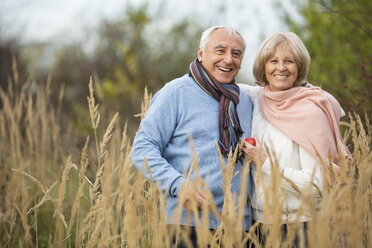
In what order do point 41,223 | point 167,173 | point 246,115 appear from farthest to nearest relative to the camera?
point 41,223, point 246,115, point 167,173

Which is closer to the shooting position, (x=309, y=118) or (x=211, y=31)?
(x=309, y=118)

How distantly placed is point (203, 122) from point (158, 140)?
0.29 meters

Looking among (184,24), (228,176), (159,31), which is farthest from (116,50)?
(228,176)

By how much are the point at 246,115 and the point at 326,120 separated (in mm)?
497

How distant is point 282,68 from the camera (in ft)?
7.49

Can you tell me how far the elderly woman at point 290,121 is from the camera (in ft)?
6.66

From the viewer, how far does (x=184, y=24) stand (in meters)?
9.05

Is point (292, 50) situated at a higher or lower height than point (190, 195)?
higher

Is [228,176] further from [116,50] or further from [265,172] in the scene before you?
[116,50]

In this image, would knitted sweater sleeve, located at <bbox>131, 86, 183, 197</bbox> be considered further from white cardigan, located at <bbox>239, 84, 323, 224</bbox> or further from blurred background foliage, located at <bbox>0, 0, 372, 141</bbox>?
blurred background foliage, located at <bbox>0, 0, 372, 141</bbox>

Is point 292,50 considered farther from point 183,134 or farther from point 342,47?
point 342,47

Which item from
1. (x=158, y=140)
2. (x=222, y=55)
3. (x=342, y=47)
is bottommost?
(x=158, y=140)

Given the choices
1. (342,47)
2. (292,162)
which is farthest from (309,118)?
(342,47)

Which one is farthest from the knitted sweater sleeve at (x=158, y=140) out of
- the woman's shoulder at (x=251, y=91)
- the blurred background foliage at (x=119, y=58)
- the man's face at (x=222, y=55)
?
the blurred background foliage at (x=119, y=58)
